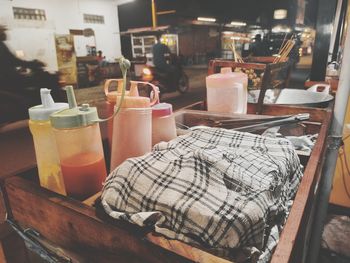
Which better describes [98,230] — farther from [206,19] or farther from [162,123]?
[206,19]

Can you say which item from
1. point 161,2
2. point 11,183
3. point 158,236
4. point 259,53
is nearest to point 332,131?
point 158,236

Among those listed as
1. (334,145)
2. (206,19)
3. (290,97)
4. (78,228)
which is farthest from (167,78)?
(206,19)

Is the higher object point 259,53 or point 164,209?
point 259,53

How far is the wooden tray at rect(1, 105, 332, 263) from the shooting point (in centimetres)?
72

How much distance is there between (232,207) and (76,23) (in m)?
13.1

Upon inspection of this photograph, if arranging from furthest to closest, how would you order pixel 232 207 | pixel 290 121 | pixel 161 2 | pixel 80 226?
pixel 161 2 → pixel 290 121 → pixel 80 226 → pixel 232 207

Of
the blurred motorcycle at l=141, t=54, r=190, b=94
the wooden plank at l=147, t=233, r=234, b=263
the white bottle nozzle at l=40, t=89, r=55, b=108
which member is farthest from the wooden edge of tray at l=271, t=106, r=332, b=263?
the blurred motorcycle at l=141, t=54, r=190, b=94

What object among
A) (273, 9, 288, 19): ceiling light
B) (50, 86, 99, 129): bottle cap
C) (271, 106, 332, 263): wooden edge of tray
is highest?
(273, 9, 288, 19): ceiling light

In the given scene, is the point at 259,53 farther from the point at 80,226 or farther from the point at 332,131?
the point at 80,226

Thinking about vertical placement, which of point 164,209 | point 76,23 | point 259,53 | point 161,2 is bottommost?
point 164,209

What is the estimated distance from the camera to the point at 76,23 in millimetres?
Answer: 11969

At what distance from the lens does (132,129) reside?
46.1 inches

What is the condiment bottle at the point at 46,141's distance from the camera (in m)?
1.11

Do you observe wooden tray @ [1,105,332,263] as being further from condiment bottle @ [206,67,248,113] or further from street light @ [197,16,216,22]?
street light @ [197,16,216,22]
